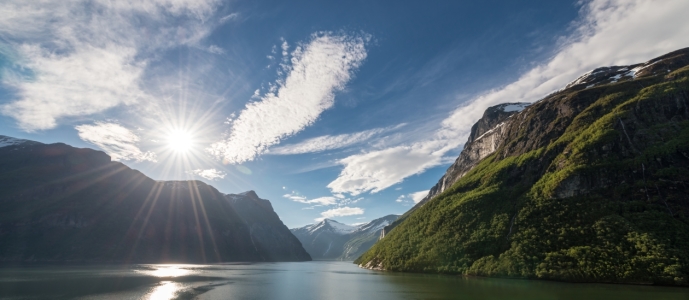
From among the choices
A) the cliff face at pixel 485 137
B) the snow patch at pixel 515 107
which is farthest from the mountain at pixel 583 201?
the snow patch at pixel 515 107

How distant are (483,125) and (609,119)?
9118 cm

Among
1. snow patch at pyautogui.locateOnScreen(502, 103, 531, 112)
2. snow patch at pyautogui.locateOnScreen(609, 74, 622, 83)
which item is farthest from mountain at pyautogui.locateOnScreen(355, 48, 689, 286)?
snow patch at pyautogui.locateOnScreen(502, 103, 531, 112)

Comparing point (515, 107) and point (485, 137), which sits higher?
point (515, 107)

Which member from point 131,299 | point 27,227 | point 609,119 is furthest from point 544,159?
point 27,227

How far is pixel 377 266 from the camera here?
115 metres

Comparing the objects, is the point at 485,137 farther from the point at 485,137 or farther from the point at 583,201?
the point at 583,201

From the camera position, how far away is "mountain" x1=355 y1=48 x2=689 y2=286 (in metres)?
56.3

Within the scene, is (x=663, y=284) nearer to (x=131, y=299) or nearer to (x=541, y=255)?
(x=541, y=255)

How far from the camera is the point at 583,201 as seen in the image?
6962cm

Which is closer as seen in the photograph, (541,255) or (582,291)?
(582,291)

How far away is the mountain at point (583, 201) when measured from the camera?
185ft

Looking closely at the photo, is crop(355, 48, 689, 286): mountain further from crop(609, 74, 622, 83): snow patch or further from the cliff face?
the cliff face

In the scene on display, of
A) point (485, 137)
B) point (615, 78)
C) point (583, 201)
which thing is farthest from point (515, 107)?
point (583, 201)

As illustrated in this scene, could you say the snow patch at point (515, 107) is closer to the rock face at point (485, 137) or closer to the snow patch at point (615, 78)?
the rock face at point (485, 137)
